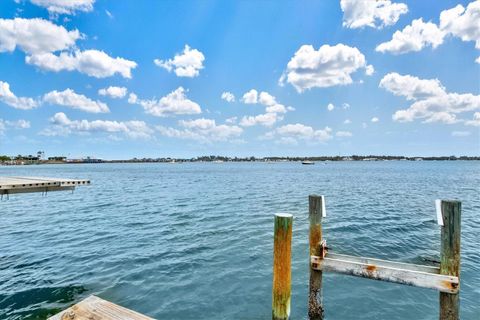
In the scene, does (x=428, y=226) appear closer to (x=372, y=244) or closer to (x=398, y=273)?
(x=372, y=244)

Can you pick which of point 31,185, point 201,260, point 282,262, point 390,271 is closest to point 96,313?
point 282,262

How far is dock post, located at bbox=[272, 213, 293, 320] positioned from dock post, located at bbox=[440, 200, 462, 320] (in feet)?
9.24

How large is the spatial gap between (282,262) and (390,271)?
2.04 m

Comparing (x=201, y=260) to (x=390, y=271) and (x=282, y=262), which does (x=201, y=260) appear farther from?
(x=390, y=271)

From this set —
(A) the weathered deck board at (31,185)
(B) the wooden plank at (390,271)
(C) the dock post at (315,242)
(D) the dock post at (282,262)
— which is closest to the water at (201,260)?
(C) the dock post at (315,242)

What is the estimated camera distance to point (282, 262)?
563 cm

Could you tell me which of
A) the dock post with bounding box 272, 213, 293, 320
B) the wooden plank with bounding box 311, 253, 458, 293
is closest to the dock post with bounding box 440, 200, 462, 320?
the wooden plank with bounding box 311, 253, 458, 293

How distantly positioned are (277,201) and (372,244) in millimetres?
13095

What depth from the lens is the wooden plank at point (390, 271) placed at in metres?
5.18

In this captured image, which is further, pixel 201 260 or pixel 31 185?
pixel 201 260

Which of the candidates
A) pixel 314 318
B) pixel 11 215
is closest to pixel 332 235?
pixel 314 318

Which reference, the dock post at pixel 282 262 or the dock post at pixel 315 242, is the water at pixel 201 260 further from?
the dock post at pixel 282 262

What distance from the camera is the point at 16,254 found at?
12.1m

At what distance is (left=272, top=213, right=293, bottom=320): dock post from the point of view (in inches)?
220
